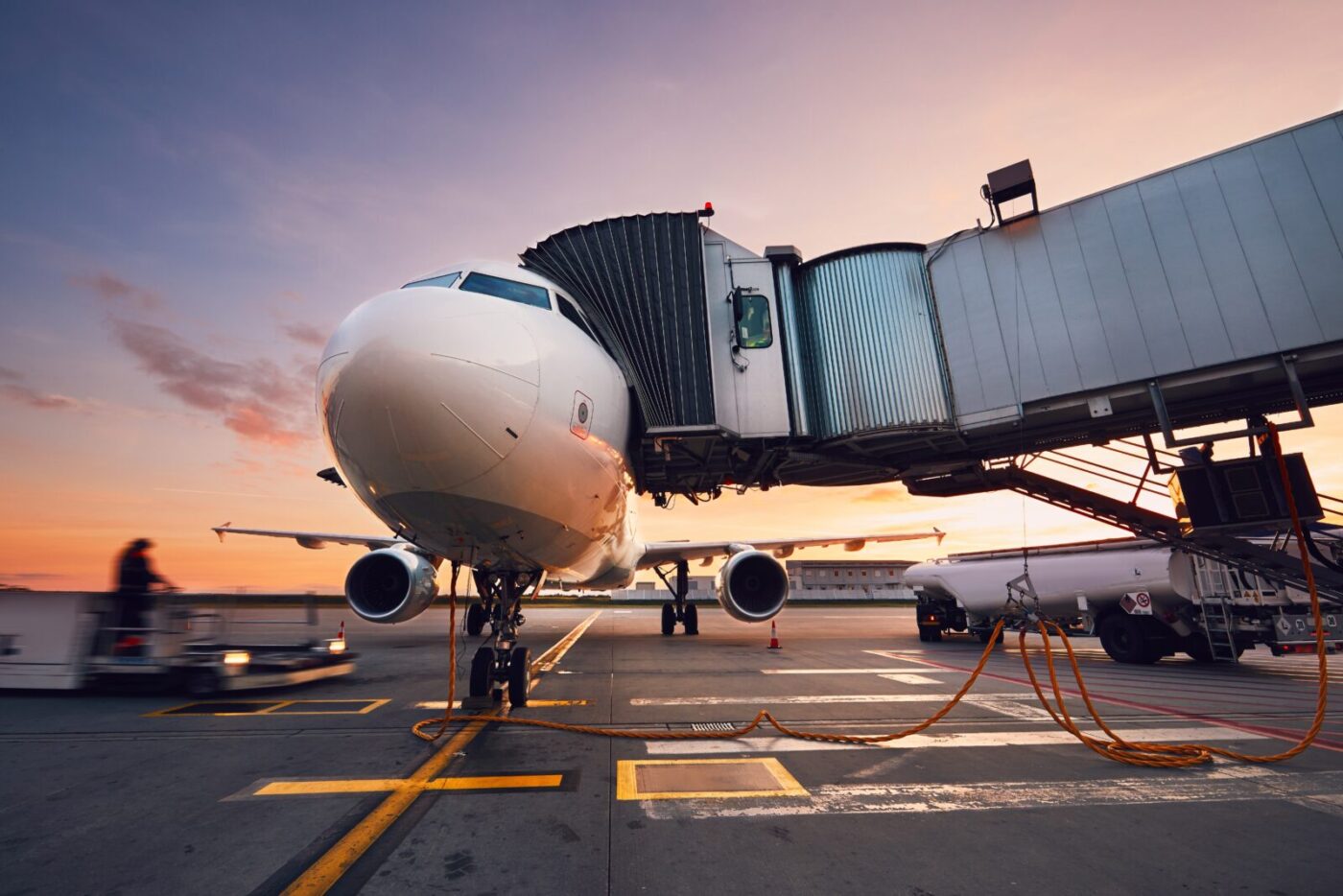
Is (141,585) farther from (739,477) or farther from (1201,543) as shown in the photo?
(1201,543)

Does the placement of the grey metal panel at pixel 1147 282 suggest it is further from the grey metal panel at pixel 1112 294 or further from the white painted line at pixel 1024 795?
the white painted line at pixel 1024 795

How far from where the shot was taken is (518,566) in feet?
20.6

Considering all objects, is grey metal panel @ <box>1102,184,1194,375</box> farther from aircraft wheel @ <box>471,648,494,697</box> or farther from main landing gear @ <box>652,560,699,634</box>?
main landing gear @ <box>652,560,699,634</box>

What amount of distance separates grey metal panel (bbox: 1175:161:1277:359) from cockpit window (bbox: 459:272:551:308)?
8.45 m

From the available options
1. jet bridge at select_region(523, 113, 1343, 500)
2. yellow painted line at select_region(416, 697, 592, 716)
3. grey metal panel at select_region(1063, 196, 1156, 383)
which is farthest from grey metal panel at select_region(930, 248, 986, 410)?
yellow painted line at select_region(416, 697, 592, 716)

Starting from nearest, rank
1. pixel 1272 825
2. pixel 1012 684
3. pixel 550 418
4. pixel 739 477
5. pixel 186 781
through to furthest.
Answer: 1. pixel 1272 825
2. pixel 186 781
3. pixel 550 418
4. pixel 1012 684
5. pixel 739 477

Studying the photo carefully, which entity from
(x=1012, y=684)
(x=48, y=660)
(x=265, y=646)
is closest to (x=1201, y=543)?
(x=1012, y=684)

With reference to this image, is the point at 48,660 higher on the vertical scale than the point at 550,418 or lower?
lower

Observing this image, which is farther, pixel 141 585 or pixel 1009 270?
pixel 1009 270

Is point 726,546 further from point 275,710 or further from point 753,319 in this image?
point 275,710

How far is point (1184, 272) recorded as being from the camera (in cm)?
735

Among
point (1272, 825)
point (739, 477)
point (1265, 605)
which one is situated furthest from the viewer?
point (739, 477)

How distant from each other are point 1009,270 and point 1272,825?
7412 millimetres

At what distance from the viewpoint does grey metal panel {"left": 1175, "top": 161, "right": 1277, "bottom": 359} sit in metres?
6.92
